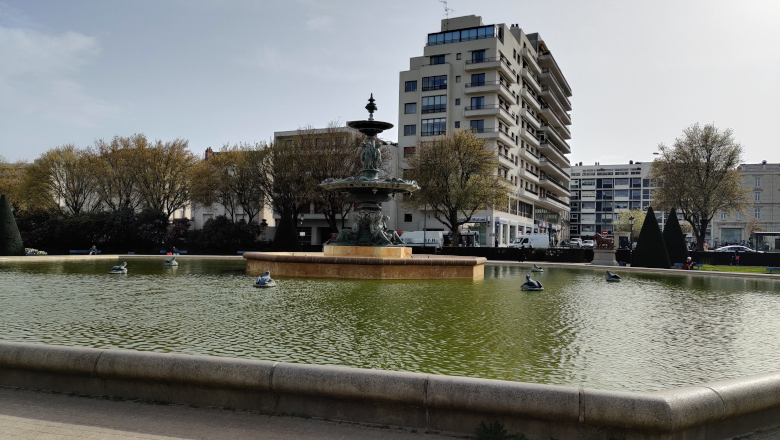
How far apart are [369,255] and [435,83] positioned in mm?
45162

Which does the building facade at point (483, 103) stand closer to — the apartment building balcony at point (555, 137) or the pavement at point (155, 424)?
the apartment building balcony at point (555, 137)

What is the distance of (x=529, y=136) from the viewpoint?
230 ft

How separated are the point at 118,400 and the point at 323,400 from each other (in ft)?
6.80

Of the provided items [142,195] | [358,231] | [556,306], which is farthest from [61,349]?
[142,195]

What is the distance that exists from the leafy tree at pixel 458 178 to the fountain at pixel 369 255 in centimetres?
1874

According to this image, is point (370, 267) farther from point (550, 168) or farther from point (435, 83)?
point (550, 168)

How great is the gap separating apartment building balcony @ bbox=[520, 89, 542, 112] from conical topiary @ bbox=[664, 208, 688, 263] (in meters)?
38.6

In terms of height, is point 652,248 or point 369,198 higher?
point 369,198

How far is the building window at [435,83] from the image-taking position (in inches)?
2479

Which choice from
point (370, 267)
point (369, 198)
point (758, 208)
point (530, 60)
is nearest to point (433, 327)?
point (370, 267)

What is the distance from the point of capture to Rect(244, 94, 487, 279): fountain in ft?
61.3

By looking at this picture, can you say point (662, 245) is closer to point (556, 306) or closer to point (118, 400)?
point (556, 306)

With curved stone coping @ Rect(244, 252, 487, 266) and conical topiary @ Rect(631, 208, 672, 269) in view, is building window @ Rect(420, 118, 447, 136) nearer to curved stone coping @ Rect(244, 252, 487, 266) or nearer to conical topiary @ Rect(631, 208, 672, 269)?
conical topiary @ Rect(631, 208, 672, 269)

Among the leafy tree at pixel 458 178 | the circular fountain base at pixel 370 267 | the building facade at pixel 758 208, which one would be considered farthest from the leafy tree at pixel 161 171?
the building facade at pixel 758 208
